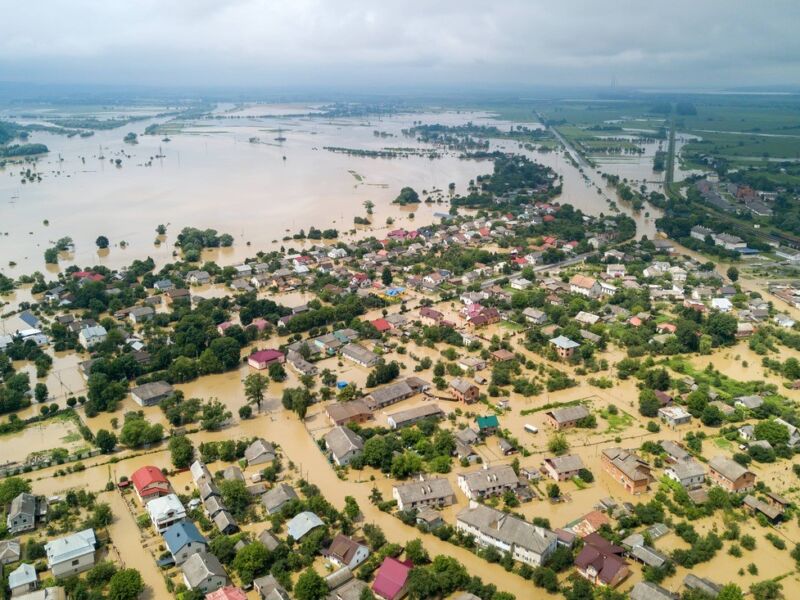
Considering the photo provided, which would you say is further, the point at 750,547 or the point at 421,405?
the point at 421,405

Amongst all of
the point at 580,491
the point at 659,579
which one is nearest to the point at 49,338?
the point at 580,491

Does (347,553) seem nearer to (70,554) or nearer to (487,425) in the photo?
(70,554)

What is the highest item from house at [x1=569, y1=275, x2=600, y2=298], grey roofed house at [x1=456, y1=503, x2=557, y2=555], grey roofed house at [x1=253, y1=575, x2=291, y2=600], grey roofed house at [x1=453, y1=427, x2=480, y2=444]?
house at [x1=569, y1=275, x2=600, y2=298]

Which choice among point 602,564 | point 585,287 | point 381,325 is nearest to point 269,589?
point 602,564

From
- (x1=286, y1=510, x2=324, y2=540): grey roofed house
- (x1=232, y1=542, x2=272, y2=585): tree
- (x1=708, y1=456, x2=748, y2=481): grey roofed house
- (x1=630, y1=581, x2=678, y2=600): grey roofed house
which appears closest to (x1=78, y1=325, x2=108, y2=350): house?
(x1=286, y1=510, x2=324, y2=540): grey roofed house

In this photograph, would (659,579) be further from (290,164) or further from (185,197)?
(290,164)

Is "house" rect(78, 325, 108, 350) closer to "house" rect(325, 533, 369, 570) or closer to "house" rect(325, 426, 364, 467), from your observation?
"house" rect(325, 426, 364, 467)

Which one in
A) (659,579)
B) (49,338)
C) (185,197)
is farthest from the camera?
(185,197)
